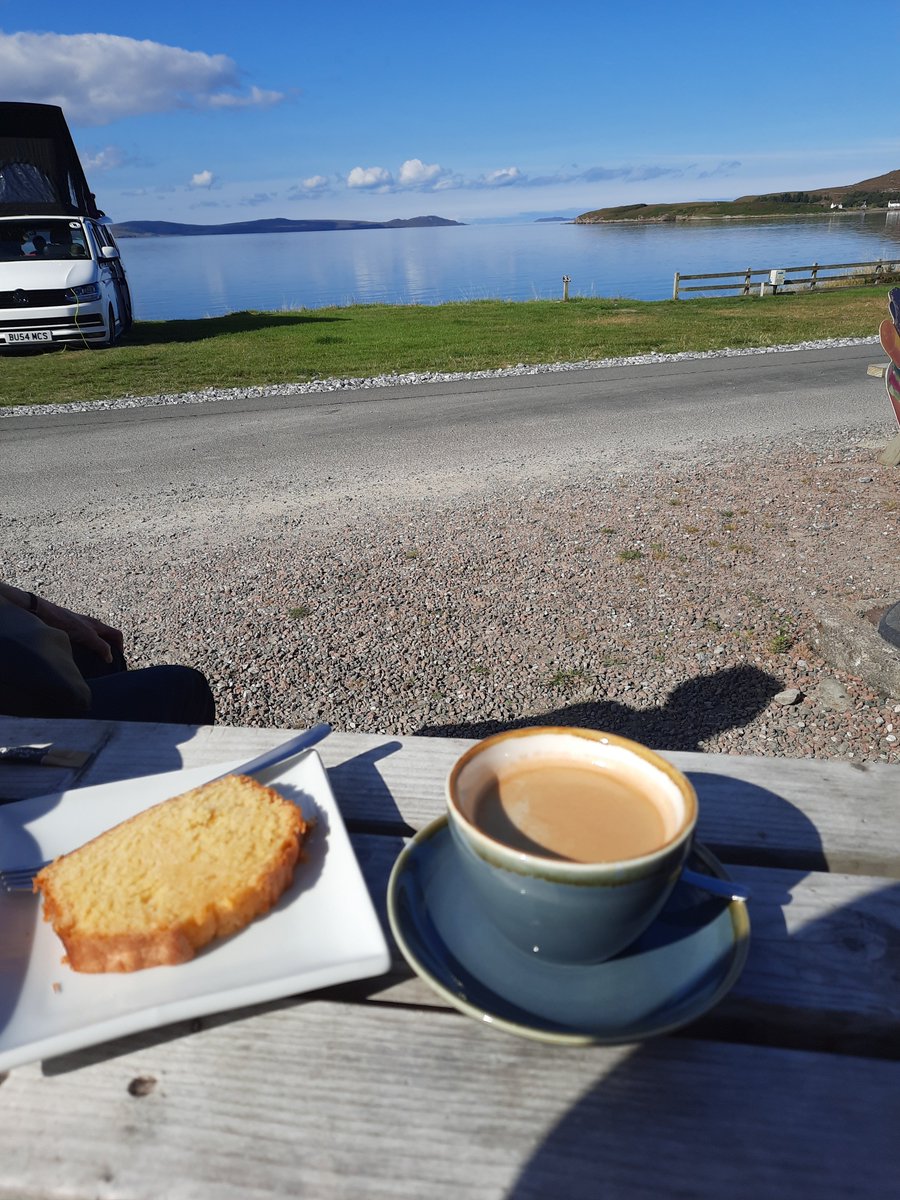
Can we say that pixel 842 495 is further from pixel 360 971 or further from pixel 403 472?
pixel 360 971

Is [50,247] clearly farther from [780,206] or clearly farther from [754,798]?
[780,206]

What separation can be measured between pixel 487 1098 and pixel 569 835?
0.28 meters

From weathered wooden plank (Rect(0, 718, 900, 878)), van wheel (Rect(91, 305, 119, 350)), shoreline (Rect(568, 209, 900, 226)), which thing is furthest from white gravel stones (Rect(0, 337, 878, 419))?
shoreline (Rect(568, 209, 900, 226))

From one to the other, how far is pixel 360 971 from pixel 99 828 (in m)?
0.49

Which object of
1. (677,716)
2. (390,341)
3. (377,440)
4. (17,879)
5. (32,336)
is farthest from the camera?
(390,341)

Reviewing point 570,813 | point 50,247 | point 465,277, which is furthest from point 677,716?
point 465,277

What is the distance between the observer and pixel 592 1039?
0.81 meters

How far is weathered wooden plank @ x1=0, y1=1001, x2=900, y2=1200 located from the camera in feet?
2.49

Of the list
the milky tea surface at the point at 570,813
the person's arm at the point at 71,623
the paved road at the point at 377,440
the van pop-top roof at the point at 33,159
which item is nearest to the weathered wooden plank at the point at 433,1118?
the milky tea surface at the point at 570,813

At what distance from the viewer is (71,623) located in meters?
2.51

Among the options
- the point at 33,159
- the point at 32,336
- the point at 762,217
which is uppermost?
the point at 762,217

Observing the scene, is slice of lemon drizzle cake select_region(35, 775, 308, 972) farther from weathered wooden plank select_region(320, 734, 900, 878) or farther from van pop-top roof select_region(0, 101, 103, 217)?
van pop-top roof select_region(0, 101, 103, 217)

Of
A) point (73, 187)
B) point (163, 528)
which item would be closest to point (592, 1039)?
point (163, 528)

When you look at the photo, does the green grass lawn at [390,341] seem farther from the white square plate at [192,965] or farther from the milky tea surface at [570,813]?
the milky tea surface at [570,813]
